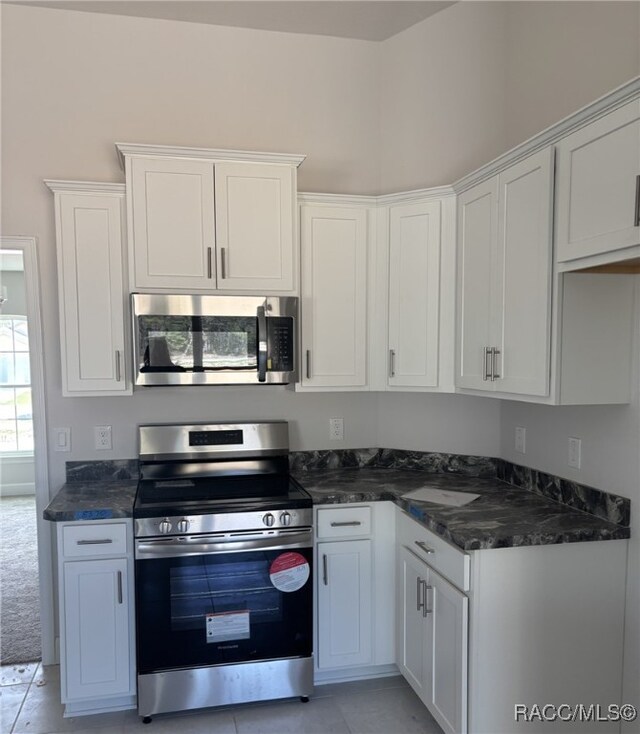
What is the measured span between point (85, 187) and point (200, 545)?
1634 millimetres

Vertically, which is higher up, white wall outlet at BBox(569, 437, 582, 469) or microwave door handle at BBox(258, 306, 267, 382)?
microwave door handle at BBox(258, 306, 267, 382)

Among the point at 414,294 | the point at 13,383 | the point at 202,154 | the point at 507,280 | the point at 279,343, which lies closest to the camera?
the point at 507,280

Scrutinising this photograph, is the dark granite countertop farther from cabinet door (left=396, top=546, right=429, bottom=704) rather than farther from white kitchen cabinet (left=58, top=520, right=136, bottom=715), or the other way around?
cabinet door (left=396, top=546, right=429, bottom=704)

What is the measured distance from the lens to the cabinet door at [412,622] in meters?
2.23

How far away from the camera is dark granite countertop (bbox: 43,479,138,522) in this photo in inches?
87.7

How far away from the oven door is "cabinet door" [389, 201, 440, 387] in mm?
938

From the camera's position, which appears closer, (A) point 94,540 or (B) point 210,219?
(A) point 94,540

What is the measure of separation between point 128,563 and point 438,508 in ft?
4.23

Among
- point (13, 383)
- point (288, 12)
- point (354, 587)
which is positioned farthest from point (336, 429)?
point (13, 383)

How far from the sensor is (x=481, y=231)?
7.74 feet

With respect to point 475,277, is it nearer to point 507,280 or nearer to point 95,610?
point 507,280

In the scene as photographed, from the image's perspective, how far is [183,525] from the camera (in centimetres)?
225

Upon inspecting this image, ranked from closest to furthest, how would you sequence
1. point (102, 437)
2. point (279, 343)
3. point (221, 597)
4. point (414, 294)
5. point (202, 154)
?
point (221, 597), point (202, 154), point (279, 343), point (414, 294), point (102, 437)

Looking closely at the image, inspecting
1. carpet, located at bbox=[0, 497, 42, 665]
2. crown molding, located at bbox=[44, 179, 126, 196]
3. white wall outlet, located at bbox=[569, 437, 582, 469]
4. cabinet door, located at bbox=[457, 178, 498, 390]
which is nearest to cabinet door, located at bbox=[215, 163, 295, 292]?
crown molding, located at bbox=[44, 179, 126, 196]
